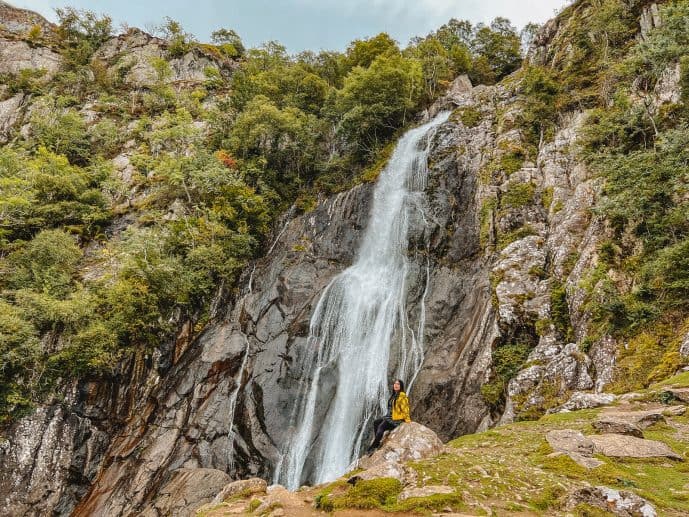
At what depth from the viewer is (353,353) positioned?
16391mm

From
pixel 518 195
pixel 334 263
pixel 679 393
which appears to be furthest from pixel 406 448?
pixel 334 263

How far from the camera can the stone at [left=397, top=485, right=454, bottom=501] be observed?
4.66 meters

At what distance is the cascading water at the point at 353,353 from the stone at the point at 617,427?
8660 millimetres

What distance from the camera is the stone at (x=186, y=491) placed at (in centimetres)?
1304

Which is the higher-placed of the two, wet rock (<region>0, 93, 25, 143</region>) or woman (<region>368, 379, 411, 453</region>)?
wet rock (<region>0, 93, 25, 143</region>)

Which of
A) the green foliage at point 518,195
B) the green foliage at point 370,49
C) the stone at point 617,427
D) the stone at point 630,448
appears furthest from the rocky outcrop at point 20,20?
the stone at point 630,448

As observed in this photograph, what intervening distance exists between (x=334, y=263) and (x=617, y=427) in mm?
16016

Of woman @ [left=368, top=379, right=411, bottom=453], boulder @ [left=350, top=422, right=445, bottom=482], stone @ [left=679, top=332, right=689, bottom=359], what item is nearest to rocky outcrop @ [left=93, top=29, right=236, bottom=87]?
woman @ [left=368, top=379, right=411, bottom=453]

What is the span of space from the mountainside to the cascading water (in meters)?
0.59

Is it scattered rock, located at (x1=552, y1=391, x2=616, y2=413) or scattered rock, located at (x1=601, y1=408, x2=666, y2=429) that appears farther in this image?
scattered rock, located at (x1=552, y1=391, x2=616, y2=413)

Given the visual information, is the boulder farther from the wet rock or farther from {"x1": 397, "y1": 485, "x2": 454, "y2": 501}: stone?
the wet rock

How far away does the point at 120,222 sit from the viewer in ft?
90.8

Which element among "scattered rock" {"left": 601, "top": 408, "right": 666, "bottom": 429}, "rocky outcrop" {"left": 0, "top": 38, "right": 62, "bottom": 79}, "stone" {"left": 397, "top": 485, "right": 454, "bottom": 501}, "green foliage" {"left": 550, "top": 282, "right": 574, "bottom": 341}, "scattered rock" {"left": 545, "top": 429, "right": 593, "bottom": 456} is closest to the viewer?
"stone" {"left": 397, "top": 485, "right": 454, "bottom": 501}

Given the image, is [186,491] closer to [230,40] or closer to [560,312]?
[560,312]
